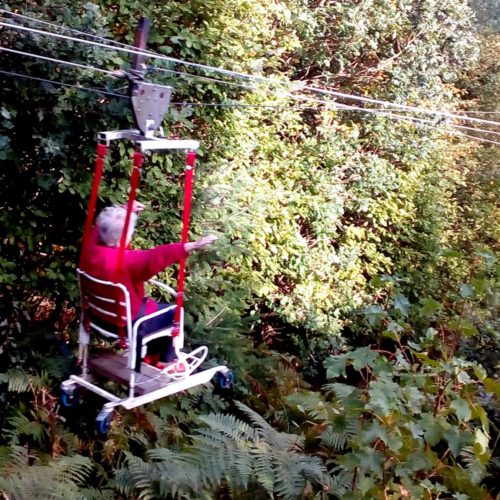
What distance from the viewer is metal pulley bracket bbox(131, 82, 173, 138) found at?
3.05m

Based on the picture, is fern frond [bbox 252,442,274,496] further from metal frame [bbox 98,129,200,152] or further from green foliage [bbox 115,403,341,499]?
metal frame [bbox 98,129,200,152]

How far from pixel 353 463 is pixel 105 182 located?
120 inches

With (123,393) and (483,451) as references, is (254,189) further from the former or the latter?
(483,451)

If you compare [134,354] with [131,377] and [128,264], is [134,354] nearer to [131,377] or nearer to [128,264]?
[131,377]

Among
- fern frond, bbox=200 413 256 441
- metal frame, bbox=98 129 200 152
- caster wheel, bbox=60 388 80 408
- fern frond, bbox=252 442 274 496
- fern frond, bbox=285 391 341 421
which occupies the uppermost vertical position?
metal frame, bbox=98 129 200 152

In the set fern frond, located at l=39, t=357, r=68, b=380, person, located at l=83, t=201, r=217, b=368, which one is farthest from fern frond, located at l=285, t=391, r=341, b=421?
fern frond, located at l=39, t=357, r=68, b=380

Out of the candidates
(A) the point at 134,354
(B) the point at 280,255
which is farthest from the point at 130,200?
(B) the point at 280,255

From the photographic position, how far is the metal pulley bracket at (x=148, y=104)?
3055 mm

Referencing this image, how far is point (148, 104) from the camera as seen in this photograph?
3.10 meters

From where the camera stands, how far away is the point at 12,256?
14.4ft

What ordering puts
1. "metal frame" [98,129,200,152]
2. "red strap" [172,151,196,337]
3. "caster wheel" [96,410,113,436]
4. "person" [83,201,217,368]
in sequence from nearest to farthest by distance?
"metal frame" [98,129,200,152] → "person" [83,201,217,368] → "red strap" [172,151,196,337] → "caster wheel" [96,410,113,436]

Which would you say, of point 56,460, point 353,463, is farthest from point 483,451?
point 56,460

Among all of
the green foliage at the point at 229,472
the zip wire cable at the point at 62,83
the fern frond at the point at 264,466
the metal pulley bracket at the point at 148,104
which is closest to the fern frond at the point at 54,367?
the green foliage at the point at 229,472

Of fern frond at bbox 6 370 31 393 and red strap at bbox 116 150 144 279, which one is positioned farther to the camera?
fern frond at bbox 6 370 31 393
